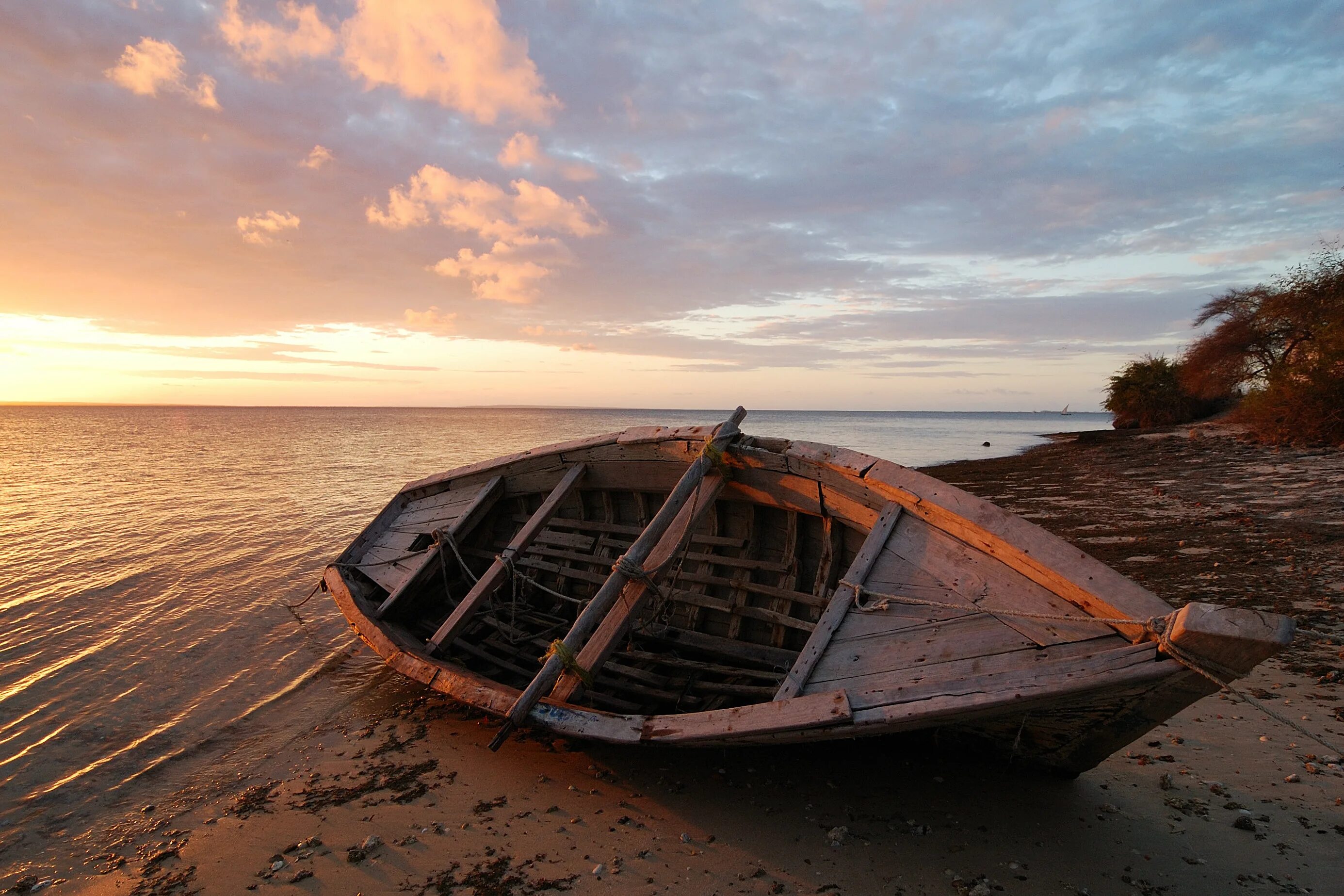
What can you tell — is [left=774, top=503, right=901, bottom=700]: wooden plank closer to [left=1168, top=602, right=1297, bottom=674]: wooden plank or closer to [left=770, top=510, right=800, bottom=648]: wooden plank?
[left=770, top=510, right=800, bottom=648]: wooden plank

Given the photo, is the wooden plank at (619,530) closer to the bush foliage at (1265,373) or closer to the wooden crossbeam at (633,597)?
the wooden crossbeam at (633,597)

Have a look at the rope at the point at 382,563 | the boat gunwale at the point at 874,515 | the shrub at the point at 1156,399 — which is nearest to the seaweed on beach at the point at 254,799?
the boat gunwale at the point at 874,515

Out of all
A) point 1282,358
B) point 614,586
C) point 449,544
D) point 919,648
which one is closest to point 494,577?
point 449,544

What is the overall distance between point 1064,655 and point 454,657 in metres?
4.56

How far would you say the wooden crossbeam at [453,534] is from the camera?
605cm

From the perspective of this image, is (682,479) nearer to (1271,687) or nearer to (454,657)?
(454,657)

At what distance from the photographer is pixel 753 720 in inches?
125

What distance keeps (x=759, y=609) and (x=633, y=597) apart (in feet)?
3.52

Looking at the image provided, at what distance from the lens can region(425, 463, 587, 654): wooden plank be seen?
5246 millimetres

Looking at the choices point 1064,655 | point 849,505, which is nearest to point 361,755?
point 849,505

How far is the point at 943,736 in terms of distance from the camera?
3.66 m

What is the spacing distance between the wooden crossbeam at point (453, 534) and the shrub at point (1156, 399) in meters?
38.5

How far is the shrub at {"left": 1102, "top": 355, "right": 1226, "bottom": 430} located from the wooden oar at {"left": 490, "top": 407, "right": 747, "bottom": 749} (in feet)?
126

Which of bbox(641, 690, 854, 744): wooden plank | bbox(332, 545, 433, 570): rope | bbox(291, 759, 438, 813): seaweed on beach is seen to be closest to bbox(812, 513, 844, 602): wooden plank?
bbox(641, 690, 854, 744): wooden plank
